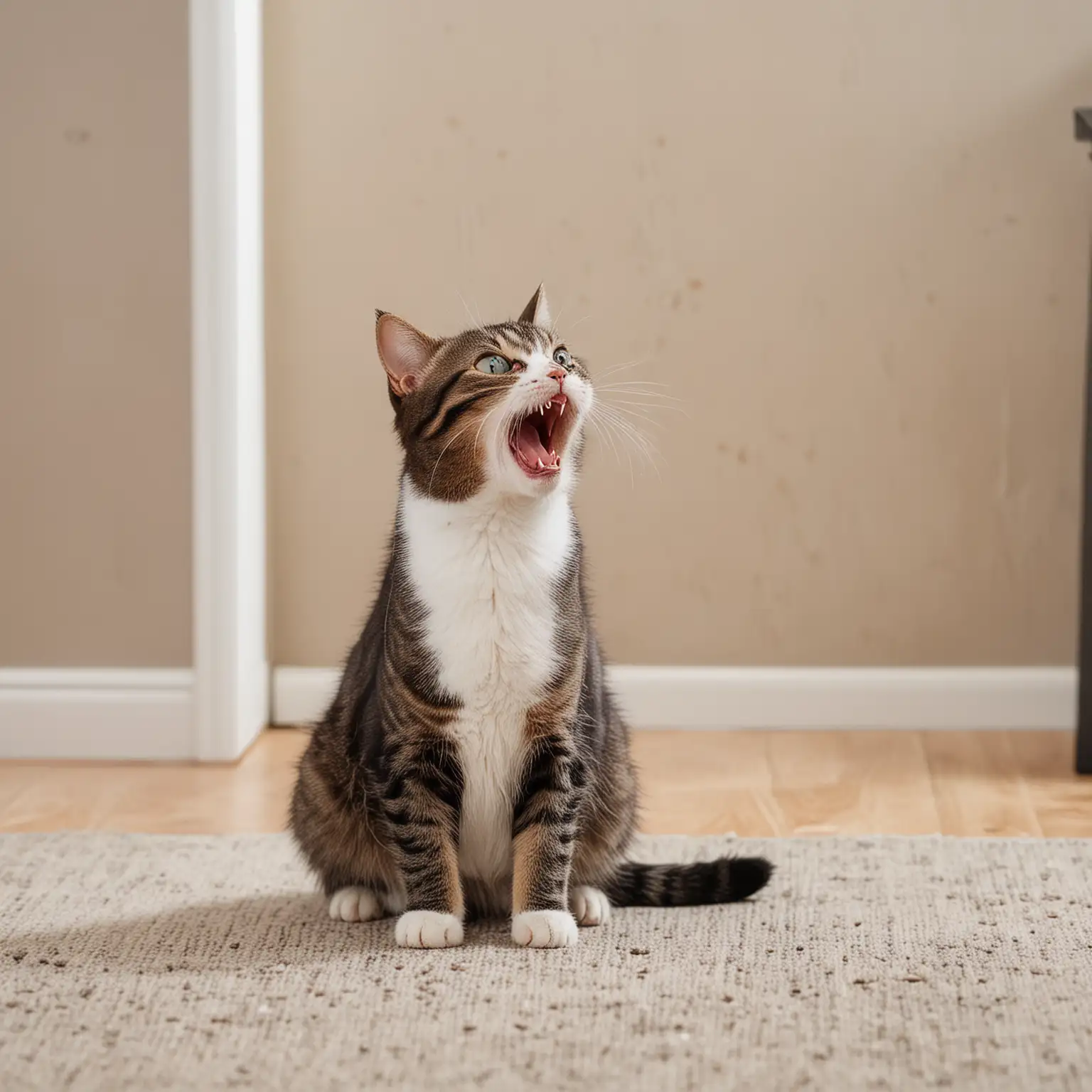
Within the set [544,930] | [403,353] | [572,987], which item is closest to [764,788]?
[544,930]

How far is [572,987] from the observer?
58.9 inches

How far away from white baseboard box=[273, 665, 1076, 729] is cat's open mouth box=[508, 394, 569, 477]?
49.8 inches

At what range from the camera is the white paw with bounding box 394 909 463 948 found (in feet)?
5.28

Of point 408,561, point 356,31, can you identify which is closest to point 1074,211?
point 356,31

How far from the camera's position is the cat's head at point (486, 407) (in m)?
1.59

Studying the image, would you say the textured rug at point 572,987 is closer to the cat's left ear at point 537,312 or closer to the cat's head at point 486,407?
the cat's head at point 486,407

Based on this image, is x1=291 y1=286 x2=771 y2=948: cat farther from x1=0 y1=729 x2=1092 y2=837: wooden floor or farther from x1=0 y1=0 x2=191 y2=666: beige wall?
x1=0 y1=0 x2=191 y2=666: beige wall

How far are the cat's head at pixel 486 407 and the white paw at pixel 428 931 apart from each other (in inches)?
17.9

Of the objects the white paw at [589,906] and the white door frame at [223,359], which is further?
the white door frame at [223,359]

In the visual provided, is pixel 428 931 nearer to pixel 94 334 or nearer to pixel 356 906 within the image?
pixel 356 906

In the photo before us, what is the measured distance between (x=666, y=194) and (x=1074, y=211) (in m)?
0.75

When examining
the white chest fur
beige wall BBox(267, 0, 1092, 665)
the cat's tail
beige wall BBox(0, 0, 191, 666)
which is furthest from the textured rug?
beige wall BBox(267, 0, 1092, 665)

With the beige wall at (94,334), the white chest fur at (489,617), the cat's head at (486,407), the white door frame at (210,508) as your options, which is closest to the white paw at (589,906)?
the white chest fur at (489,617)

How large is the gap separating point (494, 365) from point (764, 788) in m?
1.09
